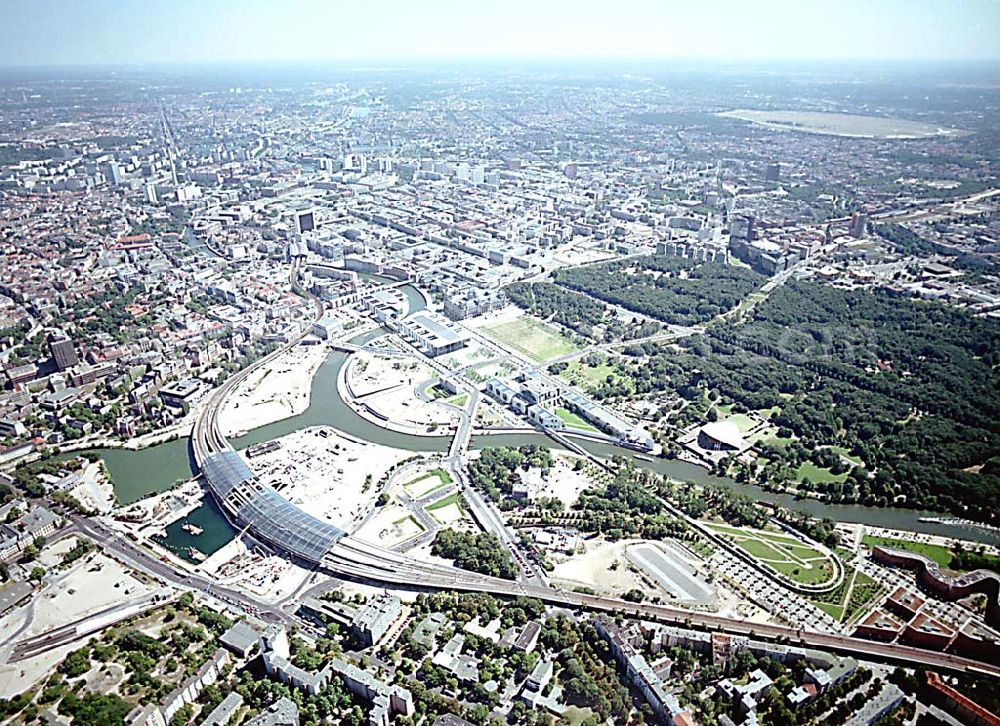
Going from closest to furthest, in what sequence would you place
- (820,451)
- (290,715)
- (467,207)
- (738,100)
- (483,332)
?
(290,715), (820,451), (483,332), (467,207), (738,100)

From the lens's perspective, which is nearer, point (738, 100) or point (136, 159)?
point (136, 159)

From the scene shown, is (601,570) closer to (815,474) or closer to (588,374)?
(815,474)

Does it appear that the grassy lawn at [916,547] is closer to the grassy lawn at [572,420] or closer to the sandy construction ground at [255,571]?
the grassy lawn at [572,420]

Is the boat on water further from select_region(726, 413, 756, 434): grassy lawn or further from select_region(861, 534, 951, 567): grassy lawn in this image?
select_region(861, 534, 951, 567): grassy lawn

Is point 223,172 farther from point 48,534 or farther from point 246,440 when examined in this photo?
point 48,534

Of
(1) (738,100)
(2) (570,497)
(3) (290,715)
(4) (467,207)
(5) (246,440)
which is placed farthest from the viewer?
(1) (738,100)

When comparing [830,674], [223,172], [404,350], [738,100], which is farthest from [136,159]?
[738,100]

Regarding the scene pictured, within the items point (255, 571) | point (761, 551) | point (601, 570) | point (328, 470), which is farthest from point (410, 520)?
point (761, 551)
